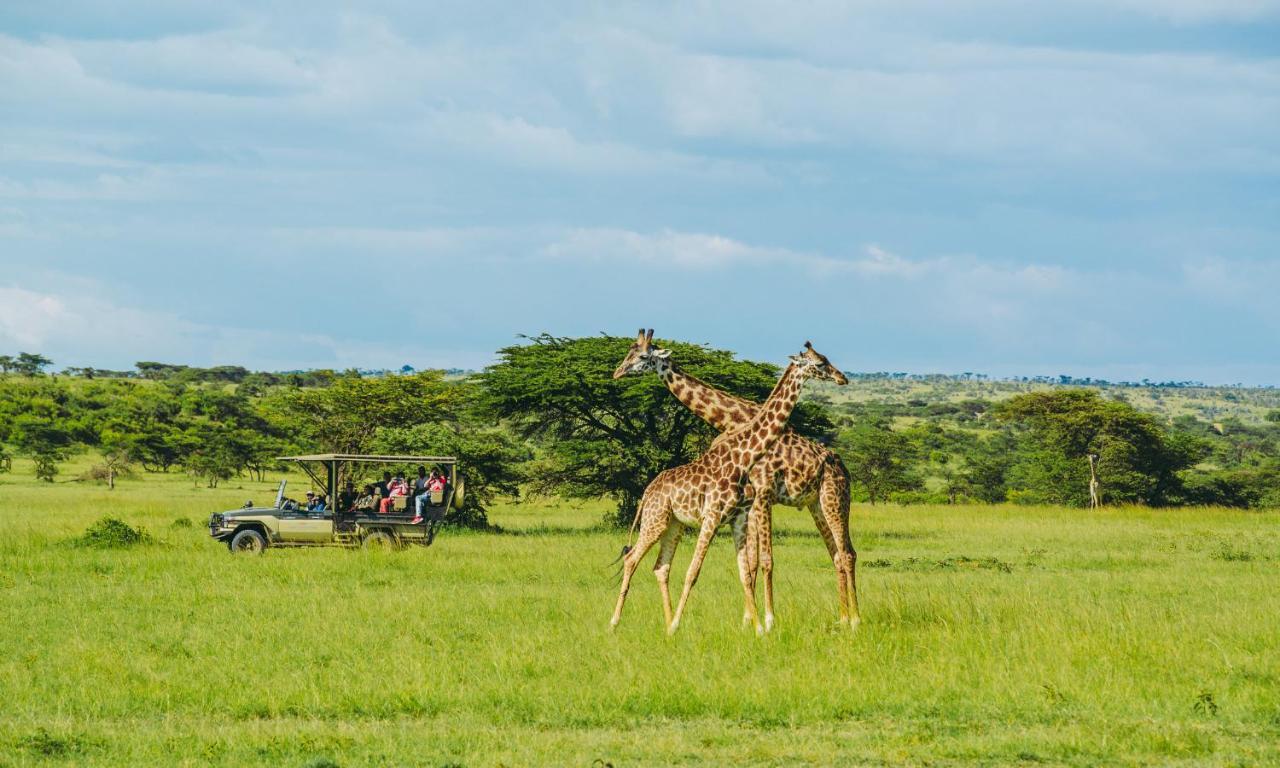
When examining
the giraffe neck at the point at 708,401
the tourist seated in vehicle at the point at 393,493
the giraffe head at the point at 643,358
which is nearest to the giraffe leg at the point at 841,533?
the giraffe neck at the point at 708,401

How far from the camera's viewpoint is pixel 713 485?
13.2m

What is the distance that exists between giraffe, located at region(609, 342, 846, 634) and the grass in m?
0.76

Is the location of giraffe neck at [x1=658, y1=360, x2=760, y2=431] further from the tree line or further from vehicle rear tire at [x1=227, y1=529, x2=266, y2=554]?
the tree line

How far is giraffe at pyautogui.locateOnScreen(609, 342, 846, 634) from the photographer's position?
43.2 ft

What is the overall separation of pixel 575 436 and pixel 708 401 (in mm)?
19823

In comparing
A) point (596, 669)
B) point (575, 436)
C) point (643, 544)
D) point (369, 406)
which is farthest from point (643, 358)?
point (369, 406)

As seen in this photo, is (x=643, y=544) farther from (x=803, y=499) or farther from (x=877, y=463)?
(x=877, y=463)

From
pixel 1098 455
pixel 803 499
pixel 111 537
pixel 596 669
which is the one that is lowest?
pixel 596 669

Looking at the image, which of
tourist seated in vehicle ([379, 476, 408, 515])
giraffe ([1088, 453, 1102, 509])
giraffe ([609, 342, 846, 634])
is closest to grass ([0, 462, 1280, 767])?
giraffe ([609, 342, 846, 634])

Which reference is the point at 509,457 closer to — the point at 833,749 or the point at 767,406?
the point at 767,406

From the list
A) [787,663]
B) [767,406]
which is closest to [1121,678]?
[787,663]

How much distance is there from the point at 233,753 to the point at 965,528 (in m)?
27.2

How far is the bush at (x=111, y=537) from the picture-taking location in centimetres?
2330

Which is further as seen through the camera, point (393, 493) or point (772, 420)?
point (393, 493)
